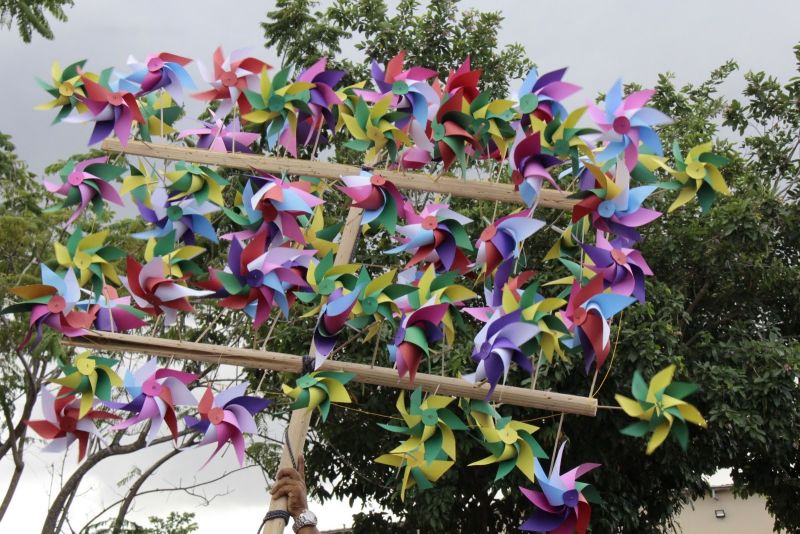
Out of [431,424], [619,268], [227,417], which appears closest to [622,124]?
[619,268]

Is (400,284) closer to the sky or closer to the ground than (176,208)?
closer to the ground


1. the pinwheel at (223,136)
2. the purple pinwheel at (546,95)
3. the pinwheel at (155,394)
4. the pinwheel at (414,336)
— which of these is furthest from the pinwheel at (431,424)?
the pinwheel at (223,136)

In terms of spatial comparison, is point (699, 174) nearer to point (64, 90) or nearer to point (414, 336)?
point (414, 336)

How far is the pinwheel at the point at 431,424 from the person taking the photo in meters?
2.39

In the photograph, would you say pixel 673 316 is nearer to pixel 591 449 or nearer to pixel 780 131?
pixel 591 449

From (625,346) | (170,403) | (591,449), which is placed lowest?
(170,403)

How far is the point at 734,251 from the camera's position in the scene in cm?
657

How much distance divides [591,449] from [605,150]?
399cm

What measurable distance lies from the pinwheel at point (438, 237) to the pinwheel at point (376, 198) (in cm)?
5

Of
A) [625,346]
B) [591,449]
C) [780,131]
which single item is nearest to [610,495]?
[591,449]

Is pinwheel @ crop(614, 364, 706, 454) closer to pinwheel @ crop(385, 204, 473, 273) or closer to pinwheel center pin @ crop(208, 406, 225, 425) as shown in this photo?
pinwheel @ crop(385, 204, 473, 273)

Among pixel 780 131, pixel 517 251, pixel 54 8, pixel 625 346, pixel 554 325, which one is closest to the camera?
pixel 554 325

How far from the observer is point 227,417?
2318 millimetres

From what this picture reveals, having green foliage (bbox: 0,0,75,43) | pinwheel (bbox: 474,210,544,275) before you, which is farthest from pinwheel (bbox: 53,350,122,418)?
green foliage (bbox: 0,0,75,43)
